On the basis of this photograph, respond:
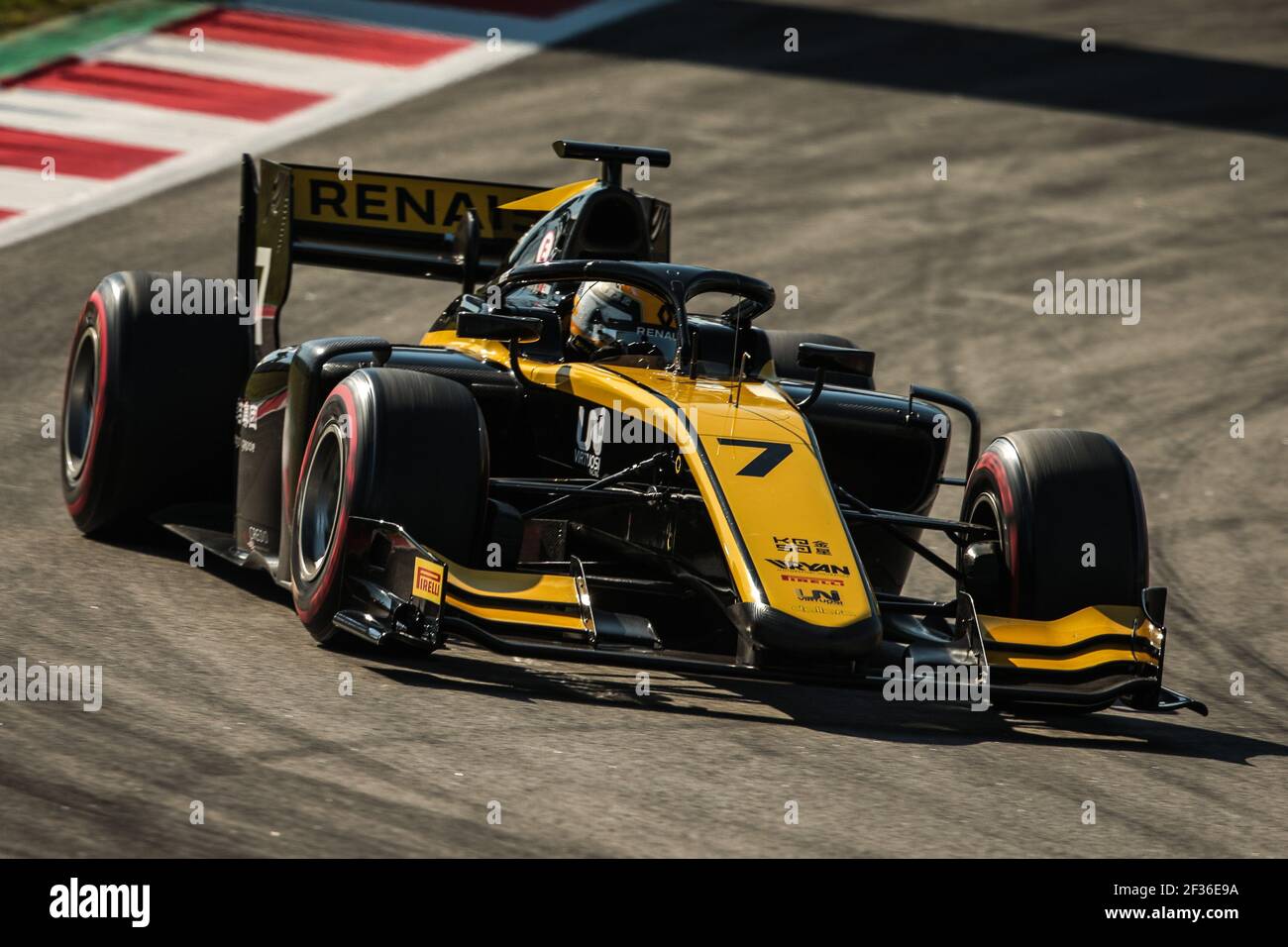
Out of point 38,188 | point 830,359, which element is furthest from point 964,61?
point 830,359

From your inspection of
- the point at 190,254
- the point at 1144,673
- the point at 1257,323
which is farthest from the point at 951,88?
the point at 1144,673

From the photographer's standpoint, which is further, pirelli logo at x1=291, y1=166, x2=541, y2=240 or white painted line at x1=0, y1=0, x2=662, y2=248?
white painted line at x1=0, y1=0, x2=662, y2=248

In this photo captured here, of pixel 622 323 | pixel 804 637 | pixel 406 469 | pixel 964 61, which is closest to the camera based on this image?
pixel 804 637

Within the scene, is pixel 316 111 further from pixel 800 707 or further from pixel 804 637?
pixel 804 637

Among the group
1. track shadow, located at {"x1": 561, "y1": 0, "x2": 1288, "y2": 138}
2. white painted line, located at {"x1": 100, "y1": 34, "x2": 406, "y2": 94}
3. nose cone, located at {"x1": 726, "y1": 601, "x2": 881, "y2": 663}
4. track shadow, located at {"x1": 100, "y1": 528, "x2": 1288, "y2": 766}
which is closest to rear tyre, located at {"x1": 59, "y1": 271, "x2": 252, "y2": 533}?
track shadow, located at {"x1": 100, "y1": 528, "x2": 1288, "y2": 766}

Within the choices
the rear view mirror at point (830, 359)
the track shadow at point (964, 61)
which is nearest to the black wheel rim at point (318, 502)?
the rear view mirror at point (830, 359)

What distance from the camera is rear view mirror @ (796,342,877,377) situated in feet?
27.3

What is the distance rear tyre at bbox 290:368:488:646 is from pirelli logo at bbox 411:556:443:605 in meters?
0.28

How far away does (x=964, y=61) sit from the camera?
21.0 m

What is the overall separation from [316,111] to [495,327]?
1065 cm

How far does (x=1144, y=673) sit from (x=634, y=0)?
53.8 ft

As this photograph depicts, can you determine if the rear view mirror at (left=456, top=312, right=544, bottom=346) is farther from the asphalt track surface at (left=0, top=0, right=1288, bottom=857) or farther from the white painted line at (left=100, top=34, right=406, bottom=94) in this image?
the white painted line at (left=100, top=34, right=406, bottom=94)

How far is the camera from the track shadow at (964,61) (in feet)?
65.8

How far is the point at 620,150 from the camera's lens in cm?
970
